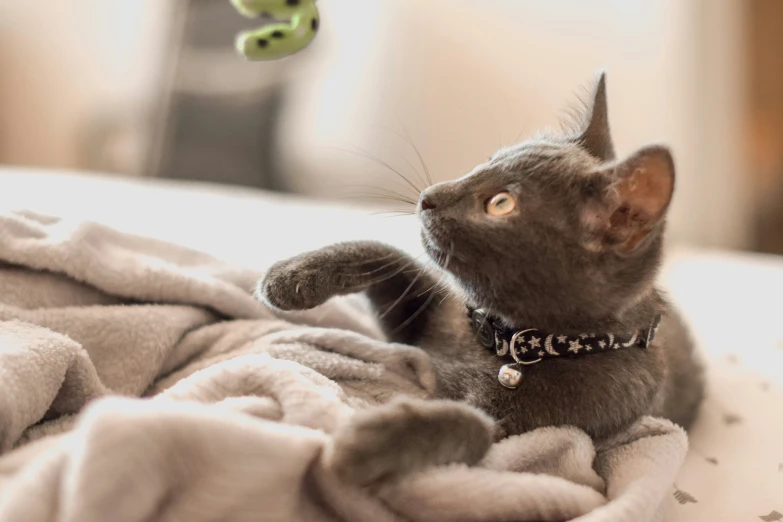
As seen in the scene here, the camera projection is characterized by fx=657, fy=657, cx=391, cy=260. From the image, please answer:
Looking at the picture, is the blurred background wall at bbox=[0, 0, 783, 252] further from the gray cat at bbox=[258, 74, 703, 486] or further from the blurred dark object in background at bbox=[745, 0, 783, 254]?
the gray cat at bbox=[258, 74, 703, 486]

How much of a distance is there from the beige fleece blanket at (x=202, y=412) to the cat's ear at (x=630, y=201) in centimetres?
22

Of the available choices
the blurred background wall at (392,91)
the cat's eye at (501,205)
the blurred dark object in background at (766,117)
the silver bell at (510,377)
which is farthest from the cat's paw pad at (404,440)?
the blurred dark object in background at (766,117)

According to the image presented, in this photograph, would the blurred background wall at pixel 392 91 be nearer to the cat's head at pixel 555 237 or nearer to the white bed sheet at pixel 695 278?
the white bed sheet at pixel 695 278

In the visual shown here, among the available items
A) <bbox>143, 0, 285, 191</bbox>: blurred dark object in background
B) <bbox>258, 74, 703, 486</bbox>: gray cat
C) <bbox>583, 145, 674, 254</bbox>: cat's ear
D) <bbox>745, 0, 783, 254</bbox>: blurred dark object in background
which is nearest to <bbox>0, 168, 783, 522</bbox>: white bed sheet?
<bbox>258, 74, 703, 486</bbox>: gray cat

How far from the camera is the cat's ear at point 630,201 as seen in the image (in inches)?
27.7

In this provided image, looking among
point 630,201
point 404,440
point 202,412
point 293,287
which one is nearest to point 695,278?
point 630,201

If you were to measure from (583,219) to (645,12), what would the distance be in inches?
69.8

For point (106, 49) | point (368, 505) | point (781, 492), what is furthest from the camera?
point (106, 49)

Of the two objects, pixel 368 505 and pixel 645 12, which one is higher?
pixel 645 12

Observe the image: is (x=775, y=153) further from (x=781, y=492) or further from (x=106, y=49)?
(x=106, y=49)

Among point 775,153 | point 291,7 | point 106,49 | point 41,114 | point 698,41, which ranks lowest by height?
point 41,114

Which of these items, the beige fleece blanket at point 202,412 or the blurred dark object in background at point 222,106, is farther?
the blurred dark object in background at point 222,106

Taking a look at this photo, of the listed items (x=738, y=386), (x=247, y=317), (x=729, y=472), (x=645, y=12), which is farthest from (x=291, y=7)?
(x=645, y=12)

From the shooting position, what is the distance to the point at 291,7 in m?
0.88
